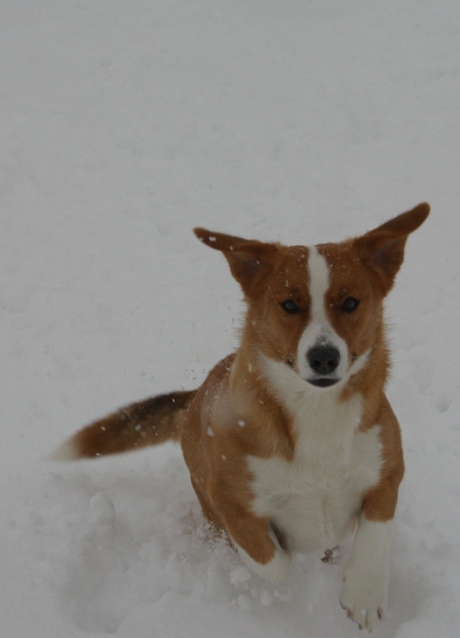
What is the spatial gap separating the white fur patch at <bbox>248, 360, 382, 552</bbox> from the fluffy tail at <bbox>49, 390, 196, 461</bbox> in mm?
1301

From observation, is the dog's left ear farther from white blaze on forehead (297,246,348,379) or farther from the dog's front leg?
the dog's front leg

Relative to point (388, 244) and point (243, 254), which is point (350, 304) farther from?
point (243, 254)

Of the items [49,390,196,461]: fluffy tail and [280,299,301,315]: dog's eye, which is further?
[49,390,196,461]: fluffy tail

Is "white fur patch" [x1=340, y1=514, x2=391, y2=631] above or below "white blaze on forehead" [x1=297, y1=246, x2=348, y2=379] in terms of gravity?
below

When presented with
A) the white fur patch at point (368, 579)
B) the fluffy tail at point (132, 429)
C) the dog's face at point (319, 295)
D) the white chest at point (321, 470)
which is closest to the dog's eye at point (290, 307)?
the dog's face at point (319, 295)

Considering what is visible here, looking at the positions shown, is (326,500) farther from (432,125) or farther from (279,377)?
(432,125)

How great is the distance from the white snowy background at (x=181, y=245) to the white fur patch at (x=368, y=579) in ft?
0.97

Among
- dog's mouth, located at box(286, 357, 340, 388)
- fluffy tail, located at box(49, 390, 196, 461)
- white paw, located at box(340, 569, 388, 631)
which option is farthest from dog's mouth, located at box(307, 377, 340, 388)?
fluffy tail, located at box(49, 390, 196, 461)

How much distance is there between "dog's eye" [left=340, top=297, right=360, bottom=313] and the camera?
3354mm

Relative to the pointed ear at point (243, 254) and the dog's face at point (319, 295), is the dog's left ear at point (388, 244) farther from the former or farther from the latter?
the pointed ear at point (243, 254)

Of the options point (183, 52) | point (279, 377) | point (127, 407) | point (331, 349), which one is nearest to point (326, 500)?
point (279, 377)

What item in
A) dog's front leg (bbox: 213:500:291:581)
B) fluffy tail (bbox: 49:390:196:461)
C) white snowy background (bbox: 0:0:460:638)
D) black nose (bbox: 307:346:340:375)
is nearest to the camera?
black nose (bbox: 307:346:340:375)

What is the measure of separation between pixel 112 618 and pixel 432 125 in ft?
24.9

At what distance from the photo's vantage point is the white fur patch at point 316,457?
357 cm
